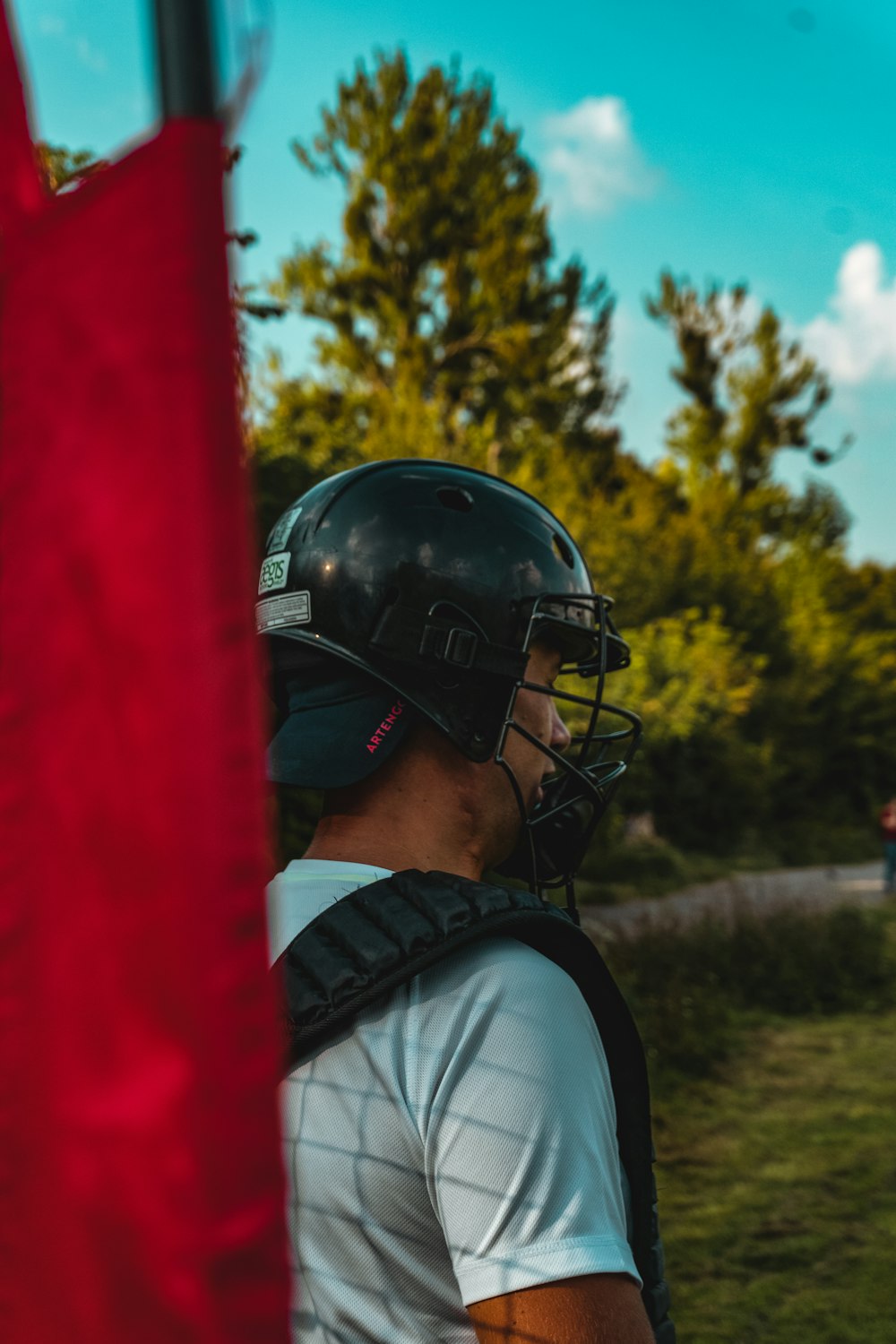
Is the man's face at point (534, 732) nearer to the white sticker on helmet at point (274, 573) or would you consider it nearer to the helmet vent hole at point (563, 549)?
the helmet vent hole at point (563, 549)

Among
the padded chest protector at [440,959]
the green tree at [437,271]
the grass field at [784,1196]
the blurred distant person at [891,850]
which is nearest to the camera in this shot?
the padded chest protector at [440,959]

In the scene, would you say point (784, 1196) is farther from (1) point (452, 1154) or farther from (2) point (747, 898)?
(2) point (747, 898)

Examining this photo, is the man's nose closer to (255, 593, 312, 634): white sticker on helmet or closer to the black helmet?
the black helmet

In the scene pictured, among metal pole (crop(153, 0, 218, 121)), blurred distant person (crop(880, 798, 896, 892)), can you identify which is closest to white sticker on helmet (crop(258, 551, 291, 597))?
metal pole (crop(153, 0, 218, 121))

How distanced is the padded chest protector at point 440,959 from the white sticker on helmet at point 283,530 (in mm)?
680

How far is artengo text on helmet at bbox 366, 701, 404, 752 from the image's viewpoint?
5.57ft

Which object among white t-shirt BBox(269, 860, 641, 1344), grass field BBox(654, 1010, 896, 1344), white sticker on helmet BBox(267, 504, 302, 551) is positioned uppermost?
white sticker on helmet BBox(267, 504, 302, 551)

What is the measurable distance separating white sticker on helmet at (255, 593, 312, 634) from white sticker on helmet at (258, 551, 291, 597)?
0.08 ft

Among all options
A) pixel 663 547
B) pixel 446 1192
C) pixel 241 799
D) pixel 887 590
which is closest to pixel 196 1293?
pixel 241 799

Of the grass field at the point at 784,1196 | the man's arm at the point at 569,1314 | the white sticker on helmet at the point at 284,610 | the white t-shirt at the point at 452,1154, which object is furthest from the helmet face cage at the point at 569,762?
the grass field at the point at 784,1196

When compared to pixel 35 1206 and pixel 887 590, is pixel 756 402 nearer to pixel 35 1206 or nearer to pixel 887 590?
pixel 887 590

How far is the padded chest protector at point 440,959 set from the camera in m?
1.37

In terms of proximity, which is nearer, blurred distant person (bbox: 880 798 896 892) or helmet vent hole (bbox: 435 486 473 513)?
helmet vent hole (bbox: 435 486 473 513)

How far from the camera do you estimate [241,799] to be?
629 mm
